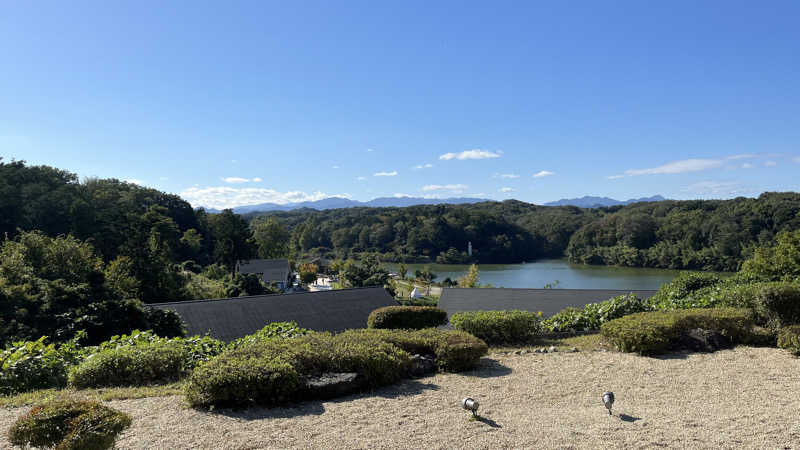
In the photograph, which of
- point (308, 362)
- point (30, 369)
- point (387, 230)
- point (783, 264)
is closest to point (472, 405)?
point (308, 362)

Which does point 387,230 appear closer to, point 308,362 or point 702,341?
point 702,341

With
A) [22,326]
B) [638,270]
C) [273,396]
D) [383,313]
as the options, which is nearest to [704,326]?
[383,313]

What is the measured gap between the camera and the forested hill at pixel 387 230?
28.8 m

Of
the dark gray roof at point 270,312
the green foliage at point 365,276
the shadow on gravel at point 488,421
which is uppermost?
the shadow on gravel at point 488,421

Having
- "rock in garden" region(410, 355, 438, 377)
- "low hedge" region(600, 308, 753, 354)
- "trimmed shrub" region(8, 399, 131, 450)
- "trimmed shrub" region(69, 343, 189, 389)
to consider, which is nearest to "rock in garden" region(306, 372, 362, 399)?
"rock in garden" region(410, 355, 438, 377)

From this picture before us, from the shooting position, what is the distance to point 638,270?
56781mm

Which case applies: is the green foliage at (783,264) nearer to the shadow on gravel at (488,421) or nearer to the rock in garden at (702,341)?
the rock in garden at (702,341)

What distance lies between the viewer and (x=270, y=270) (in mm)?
38781

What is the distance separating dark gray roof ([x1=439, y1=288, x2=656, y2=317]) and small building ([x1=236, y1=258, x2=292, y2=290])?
25.9 m

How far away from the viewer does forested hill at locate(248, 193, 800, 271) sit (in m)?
49.3

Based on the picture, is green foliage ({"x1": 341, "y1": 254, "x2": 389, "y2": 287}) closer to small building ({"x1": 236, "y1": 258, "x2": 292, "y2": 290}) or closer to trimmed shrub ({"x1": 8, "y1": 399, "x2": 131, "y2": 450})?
small building ({"x1": 236, "y1": 258, "x2": 292, "y2": 290})

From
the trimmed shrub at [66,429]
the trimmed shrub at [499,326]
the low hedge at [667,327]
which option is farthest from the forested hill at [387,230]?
the trimmed shrub at [66,429]

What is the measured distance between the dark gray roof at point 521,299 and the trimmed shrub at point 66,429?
1030cm

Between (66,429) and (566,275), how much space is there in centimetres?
5551
